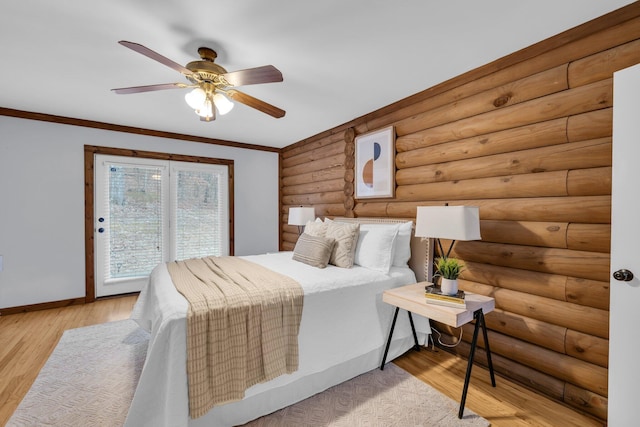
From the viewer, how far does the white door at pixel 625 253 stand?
4.88 feet

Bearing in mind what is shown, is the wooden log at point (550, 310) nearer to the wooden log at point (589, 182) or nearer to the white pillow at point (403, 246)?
the white pillow at point (403, 246)

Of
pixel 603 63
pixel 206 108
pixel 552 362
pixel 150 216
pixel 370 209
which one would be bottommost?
pixel 552 362

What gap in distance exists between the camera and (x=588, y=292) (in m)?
1.79

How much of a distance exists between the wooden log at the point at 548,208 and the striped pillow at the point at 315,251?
3.80 feet

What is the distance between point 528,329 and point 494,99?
1.78 m

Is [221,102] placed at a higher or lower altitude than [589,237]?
higher

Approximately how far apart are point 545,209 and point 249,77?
2243 millimetres

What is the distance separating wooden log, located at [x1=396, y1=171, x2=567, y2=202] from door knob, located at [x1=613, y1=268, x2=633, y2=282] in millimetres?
584

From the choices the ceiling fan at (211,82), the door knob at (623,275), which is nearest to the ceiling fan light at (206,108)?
the ceiling fan at (211,82)

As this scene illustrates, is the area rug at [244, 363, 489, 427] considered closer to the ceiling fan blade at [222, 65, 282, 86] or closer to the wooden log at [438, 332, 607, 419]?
the wooden log at [438, 332, 607, 419]

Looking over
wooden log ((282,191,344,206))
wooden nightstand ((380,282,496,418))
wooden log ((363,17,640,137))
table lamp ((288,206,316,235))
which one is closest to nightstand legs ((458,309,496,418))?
wooden nightstand ((380,282,496,418))

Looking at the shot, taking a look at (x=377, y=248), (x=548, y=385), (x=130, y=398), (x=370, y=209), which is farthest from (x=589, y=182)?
(x=130, y=398)

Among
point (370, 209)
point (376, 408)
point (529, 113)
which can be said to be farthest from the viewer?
point (370, 209)

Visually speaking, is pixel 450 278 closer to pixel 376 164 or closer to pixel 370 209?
pixel 370 209
